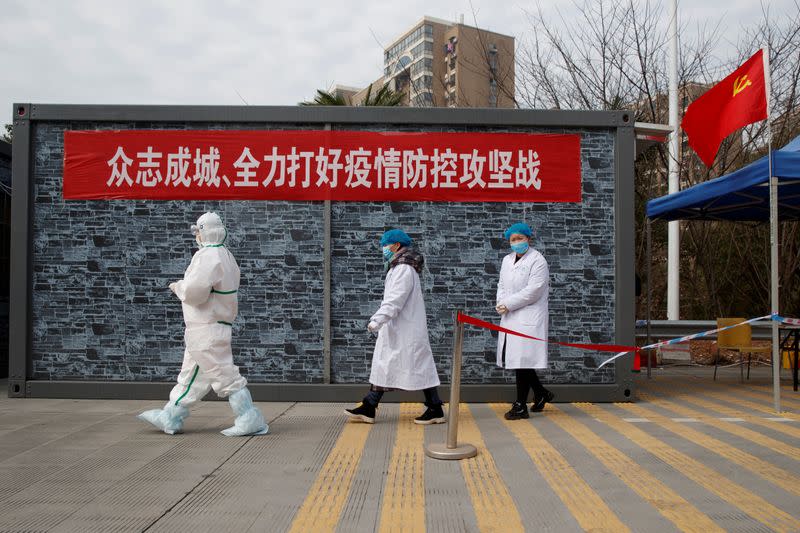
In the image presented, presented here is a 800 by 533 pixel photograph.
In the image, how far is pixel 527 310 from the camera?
6852mm

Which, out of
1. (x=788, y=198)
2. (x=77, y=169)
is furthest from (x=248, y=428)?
(x=788, y=198)

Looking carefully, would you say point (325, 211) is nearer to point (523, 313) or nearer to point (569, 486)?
point (523, 313)

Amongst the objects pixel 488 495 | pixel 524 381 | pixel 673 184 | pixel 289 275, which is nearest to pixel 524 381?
pixel 524 381

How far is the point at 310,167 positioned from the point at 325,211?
539 millimetres

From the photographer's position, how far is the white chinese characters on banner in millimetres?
7848

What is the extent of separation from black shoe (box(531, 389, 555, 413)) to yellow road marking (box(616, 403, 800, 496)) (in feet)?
3.02

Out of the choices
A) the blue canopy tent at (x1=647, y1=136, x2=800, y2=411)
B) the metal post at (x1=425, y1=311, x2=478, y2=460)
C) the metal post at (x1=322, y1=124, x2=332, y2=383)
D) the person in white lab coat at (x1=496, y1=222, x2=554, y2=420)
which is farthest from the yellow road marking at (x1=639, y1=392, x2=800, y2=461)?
the metal post at (x1=322, y1=124, x2=332, y2=383)

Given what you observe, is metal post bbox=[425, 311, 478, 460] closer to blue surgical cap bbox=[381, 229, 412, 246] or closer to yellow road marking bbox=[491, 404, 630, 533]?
yellow road marking bbox=[491, 404, 630, 533]

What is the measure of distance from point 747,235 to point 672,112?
3.39 metres

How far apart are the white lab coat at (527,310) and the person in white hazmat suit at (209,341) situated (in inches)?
100

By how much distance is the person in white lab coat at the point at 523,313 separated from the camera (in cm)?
676

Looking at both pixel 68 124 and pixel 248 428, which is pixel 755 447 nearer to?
pixel 248 428

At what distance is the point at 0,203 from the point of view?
33.1ft

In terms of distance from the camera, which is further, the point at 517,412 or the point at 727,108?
the point at 727,108
